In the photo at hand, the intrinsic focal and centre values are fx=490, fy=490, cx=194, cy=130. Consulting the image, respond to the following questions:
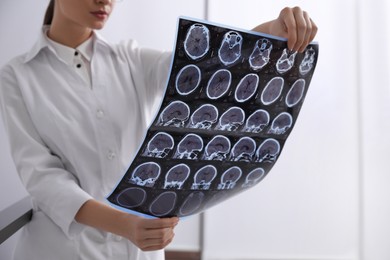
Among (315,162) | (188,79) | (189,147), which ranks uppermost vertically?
(188,79)

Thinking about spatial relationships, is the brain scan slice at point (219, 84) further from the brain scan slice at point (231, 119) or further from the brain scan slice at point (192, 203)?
the brain scan slice at point (192, 203)

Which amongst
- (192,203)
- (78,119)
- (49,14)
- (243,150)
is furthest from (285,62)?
(49,14)

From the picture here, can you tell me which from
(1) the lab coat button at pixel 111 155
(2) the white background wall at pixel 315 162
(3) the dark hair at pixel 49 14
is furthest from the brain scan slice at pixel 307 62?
(2) the white background wall at pixel 315 162

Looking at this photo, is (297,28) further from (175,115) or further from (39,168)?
(39,168)

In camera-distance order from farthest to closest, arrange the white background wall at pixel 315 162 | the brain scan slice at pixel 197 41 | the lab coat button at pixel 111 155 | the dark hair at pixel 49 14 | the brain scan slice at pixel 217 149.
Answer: the white background wall at pixel 315 162, the dark hair at pixel 49 14, the lab coat button at pixel 111 155, the brain scan slice at pixel 217 149, the brain scan slice at pixel 197 41

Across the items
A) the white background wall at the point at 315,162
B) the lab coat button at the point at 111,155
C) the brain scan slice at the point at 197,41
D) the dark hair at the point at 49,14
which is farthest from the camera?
the white background wall at the point at 315,162

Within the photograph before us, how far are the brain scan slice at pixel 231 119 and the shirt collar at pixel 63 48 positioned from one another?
0.36 metres

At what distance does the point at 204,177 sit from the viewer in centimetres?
75

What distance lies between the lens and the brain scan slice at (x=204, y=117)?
0.68 meters

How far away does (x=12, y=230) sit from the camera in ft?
2.79

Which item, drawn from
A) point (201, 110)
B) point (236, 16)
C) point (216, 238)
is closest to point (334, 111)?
point (236, 16)

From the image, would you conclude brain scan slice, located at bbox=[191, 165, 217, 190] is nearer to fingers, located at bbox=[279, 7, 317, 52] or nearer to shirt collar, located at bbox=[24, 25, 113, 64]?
fingers, located at bbox=[279, 7, 317, 52]

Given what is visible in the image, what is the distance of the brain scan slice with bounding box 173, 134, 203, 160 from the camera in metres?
0.69

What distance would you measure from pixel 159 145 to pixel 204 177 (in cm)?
12
